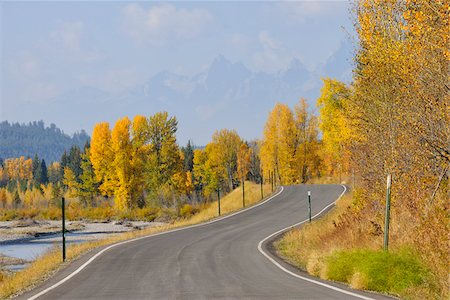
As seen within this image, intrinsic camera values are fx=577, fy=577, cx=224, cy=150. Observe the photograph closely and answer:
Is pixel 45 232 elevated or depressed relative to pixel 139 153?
depressed

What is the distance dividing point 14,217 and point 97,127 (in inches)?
636

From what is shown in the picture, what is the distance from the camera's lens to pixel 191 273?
1571cm

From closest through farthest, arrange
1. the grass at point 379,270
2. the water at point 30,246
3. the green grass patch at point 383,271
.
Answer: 1. the grass at point 379,270
2. the green grass patch at point 383,271
3. the water at point 30,246

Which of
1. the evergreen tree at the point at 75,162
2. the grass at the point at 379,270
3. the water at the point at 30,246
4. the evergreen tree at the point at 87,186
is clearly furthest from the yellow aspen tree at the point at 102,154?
the evergreen tree at the point at 75,162

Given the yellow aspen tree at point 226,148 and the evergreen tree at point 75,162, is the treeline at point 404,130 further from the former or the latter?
the evergreen tree at point 75,162

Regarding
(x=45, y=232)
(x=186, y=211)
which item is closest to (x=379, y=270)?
(x=186, y=211)

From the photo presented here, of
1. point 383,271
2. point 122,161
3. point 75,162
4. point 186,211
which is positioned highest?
point 75,162

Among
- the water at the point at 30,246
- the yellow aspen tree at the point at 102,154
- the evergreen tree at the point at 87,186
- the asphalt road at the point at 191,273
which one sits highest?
the yellow aspen tree at the point at 102,154

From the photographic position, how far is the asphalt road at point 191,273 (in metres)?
12.1

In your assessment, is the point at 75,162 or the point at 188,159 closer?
the point at 188,159

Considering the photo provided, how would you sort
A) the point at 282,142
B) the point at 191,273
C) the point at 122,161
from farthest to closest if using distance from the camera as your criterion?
the point at 282,142 < the point at 122,161 < the point at 191,273

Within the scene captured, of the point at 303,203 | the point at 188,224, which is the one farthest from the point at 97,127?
the point at 188,224

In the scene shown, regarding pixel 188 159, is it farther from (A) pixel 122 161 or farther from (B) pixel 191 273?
(B) pixel 191 273

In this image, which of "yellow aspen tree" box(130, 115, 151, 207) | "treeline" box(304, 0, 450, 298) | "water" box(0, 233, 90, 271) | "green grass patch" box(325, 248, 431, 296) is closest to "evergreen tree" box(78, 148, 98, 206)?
"yellow aspen tree" box(130, 115, 151, 207)
